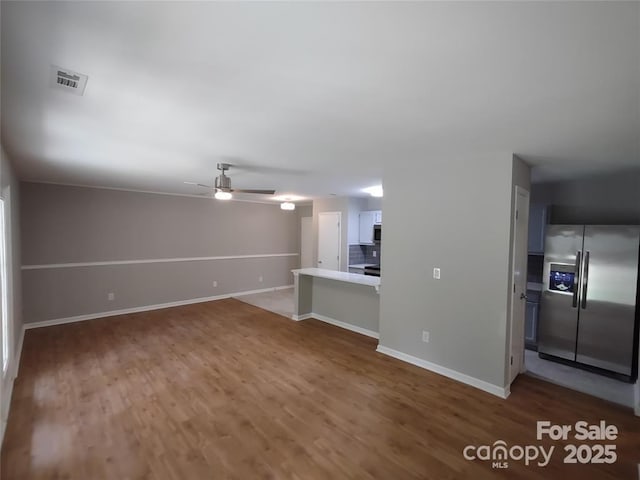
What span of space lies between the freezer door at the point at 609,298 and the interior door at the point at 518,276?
964mm

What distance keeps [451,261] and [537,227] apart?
2242 mm

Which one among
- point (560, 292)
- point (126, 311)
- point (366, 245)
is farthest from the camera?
point (366, 245)

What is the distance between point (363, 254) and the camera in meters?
7.12

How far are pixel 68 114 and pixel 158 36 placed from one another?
54.1 inches

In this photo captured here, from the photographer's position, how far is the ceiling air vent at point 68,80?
1516 millimetres

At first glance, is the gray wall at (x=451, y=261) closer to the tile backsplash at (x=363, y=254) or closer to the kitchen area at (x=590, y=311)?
the kitchen area at (x=590, y=311)

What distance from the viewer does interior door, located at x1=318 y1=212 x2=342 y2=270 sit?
693cm

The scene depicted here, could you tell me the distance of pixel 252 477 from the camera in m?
1.99

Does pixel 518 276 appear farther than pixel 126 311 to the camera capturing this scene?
No

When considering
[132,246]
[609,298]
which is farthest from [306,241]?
[609,298]

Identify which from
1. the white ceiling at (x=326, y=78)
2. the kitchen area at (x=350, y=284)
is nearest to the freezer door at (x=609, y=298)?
the white ceiling at (x=326, y=78)

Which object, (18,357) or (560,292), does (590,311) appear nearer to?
(560,292)

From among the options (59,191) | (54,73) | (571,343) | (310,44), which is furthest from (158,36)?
(59,191)

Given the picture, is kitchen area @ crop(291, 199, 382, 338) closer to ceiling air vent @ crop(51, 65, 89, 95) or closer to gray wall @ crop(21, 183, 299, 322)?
gray wall @ crop(21, 183, 299, 322)
